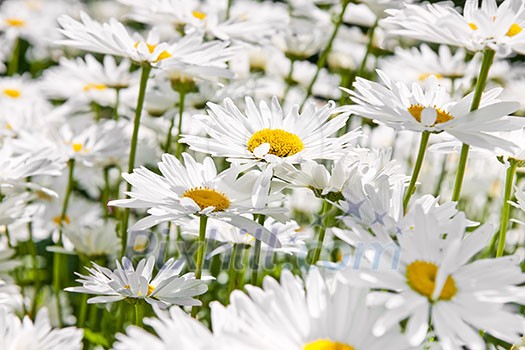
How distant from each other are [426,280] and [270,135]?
0.84 ft

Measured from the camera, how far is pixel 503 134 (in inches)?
31.5

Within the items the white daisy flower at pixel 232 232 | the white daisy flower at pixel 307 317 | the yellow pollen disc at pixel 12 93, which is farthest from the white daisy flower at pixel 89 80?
the white daisy flower at pixel 307 317

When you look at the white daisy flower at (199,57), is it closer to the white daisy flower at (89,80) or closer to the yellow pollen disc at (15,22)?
the white daisy flower at (89,80)

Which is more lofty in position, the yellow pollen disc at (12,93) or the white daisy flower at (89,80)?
the white daisy flower at (89,80)

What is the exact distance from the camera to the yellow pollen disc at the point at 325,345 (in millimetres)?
500

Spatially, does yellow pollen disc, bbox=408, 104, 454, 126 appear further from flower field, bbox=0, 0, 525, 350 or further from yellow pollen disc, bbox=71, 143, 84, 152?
yellow pollen disc, bbox=71, 143, 84, 152

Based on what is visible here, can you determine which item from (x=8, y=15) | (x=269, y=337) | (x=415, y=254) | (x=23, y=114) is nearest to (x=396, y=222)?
(x=415, y=254)

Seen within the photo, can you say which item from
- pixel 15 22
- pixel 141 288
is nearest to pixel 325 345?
pixel 141 288

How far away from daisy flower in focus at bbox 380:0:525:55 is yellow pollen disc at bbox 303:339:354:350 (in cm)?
28

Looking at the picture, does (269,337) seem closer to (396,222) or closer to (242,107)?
(396,222)

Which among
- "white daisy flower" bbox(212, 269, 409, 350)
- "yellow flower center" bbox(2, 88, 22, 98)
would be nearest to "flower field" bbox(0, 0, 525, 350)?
"white daisy flower" bbox(212, 269, 409, 350)

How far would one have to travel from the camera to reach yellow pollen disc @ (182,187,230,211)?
68cm

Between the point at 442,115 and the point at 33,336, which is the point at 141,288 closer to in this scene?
the point at 33,336

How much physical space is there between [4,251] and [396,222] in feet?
1.70
